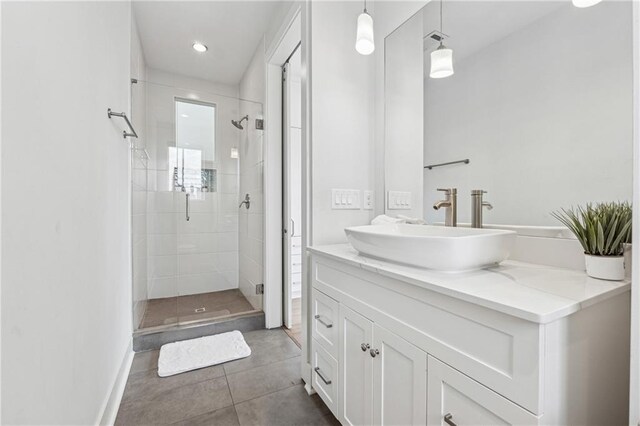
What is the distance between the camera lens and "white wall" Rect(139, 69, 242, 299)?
2.71 meters

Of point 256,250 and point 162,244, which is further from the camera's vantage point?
point 162,244

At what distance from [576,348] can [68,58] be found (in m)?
1.66

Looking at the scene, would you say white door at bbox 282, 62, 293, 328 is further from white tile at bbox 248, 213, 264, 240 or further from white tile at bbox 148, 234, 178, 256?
white tile at bbox 148, 234, 178, 256

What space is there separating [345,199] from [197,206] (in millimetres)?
1881

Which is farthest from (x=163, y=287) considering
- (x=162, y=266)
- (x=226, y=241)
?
(x=226, y=241)

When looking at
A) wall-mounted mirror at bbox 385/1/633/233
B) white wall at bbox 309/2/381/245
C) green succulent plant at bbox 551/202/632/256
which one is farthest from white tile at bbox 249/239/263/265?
green succulent plant at bbox 551/202/632/256

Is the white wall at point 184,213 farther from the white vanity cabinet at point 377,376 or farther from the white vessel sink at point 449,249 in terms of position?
the white vessel sink at point 449,249

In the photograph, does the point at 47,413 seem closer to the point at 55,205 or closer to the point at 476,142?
the point at 55,205

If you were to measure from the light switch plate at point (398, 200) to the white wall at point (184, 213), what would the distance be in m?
1.90

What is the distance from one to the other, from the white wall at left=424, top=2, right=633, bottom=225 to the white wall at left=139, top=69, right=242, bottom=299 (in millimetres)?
2306

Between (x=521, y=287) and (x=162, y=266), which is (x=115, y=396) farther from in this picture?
(x=521, y=287)

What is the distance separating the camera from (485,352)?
0.65 m

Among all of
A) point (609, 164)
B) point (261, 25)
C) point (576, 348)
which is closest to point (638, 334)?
point (576, 348)

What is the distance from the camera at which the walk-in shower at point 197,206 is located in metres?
2.62
